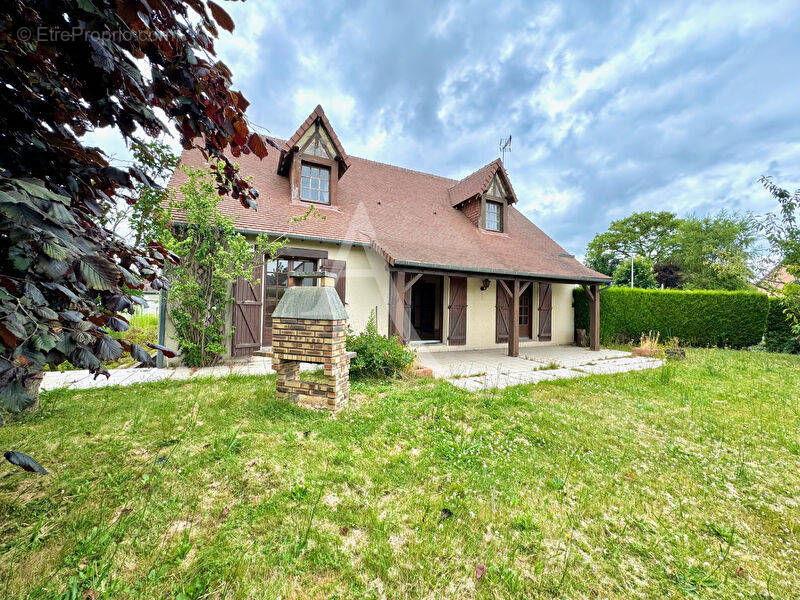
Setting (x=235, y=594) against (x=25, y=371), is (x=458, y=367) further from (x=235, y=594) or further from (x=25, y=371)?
(x=25, y=371)

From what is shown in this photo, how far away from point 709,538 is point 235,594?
2.75 metres

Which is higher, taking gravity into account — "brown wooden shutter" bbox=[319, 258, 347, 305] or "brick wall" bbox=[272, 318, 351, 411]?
"brown wooden shutter" bbox=[319, 258, 347, 305]

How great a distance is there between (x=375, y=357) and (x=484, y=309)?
18.4ft

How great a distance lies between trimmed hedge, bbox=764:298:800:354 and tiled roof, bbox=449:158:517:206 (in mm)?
8910

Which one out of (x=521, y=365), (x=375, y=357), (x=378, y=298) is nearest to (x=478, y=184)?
(x=378, y=298)

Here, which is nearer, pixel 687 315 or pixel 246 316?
pixel 246 316

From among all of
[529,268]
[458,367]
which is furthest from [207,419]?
[529,268]

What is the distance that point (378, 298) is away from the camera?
7906 millimetres

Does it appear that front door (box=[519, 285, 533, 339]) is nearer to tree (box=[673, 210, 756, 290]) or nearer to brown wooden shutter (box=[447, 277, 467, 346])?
brown wooden shutter (box=[447, 277, 467, 346])

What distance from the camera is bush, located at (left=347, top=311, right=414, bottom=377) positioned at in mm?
4840

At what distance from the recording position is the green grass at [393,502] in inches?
59.4

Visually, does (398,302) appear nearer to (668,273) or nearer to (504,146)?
(504,146)

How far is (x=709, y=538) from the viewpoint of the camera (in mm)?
1923

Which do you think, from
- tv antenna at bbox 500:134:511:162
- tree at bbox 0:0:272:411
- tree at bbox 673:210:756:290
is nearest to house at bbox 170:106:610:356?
tv antenna at bbox 500:134:511:162
